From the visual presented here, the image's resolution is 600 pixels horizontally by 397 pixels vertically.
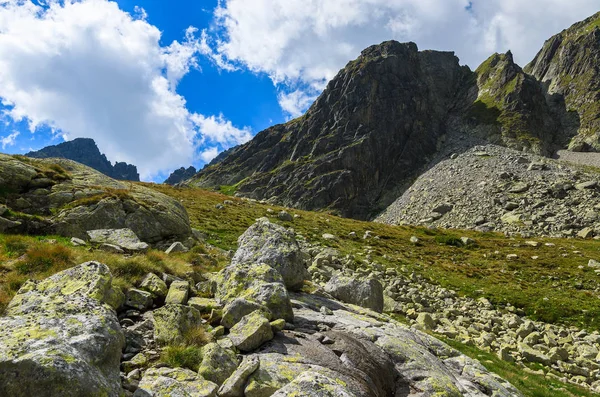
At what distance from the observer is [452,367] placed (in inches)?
465

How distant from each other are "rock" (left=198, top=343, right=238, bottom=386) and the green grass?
23.8 meters

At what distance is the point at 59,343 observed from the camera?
5844 mm

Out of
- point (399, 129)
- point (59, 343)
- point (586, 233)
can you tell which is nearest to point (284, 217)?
point (59, 343)

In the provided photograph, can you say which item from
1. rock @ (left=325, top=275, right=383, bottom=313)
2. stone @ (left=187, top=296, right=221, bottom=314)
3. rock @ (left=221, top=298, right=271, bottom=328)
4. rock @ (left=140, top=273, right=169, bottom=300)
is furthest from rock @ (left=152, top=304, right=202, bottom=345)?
rock @ (left=325, top=275, right=383, bottom=313)

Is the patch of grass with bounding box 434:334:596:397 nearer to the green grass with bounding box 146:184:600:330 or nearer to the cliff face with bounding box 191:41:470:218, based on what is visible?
the green grass with bounding box 146:184:600:330

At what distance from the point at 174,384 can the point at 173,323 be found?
2.55m

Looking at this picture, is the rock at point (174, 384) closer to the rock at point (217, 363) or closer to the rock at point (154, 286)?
the rock at point (217, 363)

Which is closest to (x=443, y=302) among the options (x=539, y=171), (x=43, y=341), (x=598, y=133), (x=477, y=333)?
(x=477, y=333)

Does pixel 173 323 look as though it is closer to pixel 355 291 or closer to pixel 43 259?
pixel 43 259

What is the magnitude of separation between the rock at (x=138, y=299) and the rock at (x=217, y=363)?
3740mm

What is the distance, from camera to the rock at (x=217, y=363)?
24.3 ft

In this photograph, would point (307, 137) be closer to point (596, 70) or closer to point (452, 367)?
point (596, 70)

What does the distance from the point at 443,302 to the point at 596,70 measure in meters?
215

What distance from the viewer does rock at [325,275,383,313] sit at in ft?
58.0
